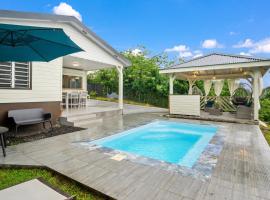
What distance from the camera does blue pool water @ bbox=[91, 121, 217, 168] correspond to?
456cm

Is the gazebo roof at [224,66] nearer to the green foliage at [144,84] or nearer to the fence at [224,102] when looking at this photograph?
the fence at [224,102]

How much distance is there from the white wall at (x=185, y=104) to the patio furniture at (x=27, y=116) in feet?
23.7

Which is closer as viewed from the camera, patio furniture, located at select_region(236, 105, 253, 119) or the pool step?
the pool step

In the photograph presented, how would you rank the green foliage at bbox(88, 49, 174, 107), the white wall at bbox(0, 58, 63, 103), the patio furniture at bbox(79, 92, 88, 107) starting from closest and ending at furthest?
1. the white wall at bbox(0, 58, 63, 103)
2. the patio furniture at bbox(79, 92, 88, 107)
3. the green foliage at bbox(88, 49, 174, 107)

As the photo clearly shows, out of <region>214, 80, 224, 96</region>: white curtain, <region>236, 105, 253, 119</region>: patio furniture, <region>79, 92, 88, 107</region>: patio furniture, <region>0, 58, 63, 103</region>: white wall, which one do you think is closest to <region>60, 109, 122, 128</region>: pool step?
<region>0, 58, 63, 103</region>: white wall

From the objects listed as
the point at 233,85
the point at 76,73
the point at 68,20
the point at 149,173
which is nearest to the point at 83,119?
the point at 68,20

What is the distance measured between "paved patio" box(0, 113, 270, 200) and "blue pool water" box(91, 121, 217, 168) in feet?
2.30

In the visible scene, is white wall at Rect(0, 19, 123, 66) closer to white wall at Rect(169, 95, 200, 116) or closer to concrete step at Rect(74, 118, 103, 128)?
concrete step at Rect(74, 118, 103, 128)

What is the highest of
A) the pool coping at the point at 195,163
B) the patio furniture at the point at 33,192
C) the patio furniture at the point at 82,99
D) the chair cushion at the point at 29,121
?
A: the patio furniture at the point at 82,99

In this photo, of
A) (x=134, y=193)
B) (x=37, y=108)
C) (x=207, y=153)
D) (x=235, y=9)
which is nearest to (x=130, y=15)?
(x=235, y=9)

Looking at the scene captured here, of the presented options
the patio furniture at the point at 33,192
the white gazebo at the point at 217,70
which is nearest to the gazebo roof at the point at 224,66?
the white gazebo at the point at 217,70

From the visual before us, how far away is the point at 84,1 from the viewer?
55.4ft

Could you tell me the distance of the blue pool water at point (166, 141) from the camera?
4.56 metres

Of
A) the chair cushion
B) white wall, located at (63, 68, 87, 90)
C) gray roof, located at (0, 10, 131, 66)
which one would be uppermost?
gray roof, located at (0, 10, 131, 66)
